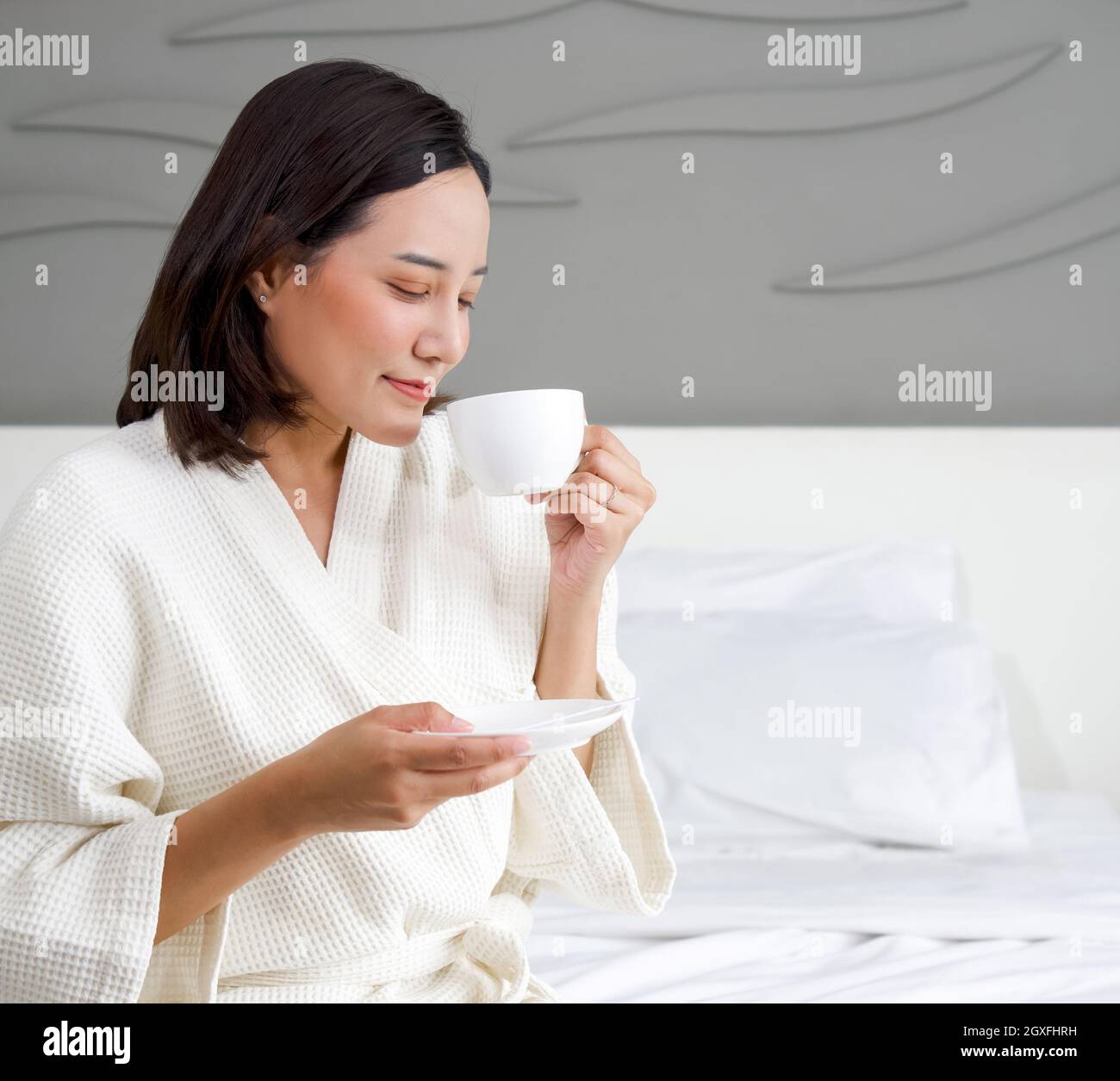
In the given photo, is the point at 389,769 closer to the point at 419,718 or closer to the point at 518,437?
the point at 419,718

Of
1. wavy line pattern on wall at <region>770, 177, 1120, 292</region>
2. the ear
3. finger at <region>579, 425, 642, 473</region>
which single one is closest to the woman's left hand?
finger at <region>579, 425, 642, 473</region>

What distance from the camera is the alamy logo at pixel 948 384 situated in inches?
99.4

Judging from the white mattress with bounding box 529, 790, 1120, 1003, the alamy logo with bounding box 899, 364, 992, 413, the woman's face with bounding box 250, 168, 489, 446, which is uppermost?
the alamy logo with bounding box 899, 364, 992, 413

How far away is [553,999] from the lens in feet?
4.01

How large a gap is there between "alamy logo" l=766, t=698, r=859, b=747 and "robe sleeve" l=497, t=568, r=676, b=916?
0.82 metres

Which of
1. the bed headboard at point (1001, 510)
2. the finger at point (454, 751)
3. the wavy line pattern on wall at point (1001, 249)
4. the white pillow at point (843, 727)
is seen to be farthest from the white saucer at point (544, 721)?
the wavy line pattern on wall at point (1001, 249)

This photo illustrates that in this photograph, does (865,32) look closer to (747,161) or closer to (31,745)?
(747,161)

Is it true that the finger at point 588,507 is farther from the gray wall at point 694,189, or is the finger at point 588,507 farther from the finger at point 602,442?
the gray wall at point 694,189

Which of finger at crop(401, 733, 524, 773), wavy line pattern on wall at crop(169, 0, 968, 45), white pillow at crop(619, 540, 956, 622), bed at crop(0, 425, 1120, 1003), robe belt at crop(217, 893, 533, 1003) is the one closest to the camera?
finger at crop(401, 733, 524, 773)

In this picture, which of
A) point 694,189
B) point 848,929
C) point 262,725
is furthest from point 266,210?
point 694,189

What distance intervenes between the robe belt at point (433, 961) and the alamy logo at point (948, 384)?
169cm
